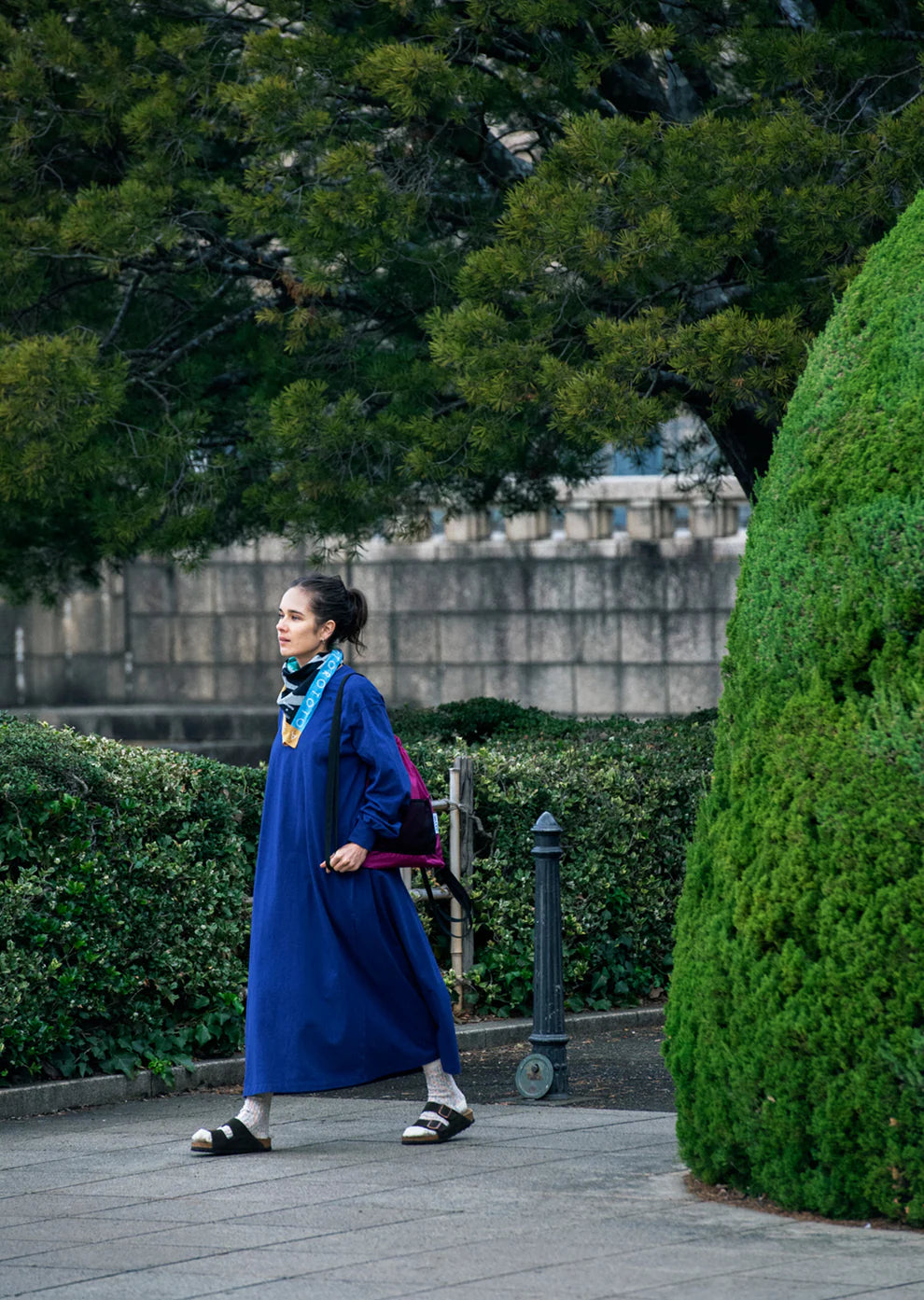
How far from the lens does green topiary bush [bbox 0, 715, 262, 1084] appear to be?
686 centimetres

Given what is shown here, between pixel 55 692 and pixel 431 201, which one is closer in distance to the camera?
pixel 431 201

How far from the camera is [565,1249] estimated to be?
15.1 feet

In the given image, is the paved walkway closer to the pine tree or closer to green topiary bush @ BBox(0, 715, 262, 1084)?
green topiary bush @ BBox(0, 715, 262, 1084)

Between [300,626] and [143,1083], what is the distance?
83.5 inches

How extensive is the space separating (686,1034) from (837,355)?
6.05 ft

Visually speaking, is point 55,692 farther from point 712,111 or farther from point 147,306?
point 712,111

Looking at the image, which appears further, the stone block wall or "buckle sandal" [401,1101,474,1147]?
the stone block wall

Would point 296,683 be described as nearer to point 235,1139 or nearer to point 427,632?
point 235,1139

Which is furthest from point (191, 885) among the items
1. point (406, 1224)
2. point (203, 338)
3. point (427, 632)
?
point (427, 632)

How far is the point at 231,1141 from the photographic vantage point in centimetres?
592

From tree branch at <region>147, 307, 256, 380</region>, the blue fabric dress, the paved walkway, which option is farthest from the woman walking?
tree branch at <region>147, 307, 256, 380</region>

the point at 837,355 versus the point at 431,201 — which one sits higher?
the point at 431,201

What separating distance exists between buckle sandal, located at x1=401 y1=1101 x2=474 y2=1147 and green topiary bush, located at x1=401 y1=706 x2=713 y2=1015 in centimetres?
250

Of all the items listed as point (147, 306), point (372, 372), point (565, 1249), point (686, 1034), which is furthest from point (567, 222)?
point (565, 1249)
